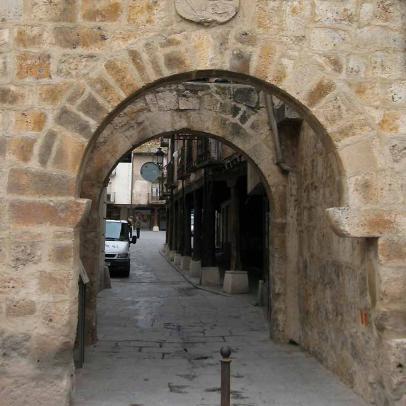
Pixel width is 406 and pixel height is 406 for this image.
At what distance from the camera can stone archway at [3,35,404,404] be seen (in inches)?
141

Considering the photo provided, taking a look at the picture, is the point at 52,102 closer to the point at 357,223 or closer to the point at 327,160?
the point at 357,223

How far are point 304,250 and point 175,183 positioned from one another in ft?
52.7

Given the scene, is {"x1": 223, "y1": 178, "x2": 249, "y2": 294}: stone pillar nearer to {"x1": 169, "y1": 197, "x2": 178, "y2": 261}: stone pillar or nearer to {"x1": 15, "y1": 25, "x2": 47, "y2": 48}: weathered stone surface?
{"x1": 169, "y1": 197, "x2": 178, "y2": 261}: stone pillar

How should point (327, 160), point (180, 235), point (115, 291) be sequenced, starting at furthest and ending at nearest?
1. point (180, 235)
2. point (115, 291)
3. point (327, 160)

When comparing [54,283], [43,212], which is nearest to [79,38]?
[43,212]

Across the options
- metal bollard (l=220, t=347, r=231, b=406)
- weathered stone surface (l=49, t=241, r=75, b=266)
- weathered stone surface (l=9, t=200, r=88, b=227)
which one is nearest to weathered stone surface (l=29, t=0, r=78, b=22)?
weathered stone surface (l=9, t=200, r=88, b=227)

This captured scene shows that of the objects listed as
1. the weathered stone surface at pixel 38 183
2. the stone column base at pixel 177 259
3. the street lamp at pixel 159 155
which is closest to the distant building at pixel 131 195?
the stone column base at pixel 177 259

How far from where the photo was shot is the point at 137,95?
3822 mm

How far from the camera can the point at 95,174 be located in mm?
6848

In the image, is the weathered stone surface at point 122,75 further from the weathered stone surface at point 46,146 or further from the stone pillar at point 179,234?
the stone pillar at point 179,234

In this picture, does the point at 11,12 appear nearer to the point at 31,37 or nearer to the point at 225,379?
the point at 31,37

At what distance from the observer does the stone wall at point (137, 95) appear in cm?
356

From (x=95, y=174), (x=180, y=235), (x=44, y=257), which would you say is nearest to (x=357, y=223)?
(x=44, y=257)

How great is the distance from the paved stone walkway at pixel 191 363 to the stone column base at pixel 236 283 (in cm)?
160
